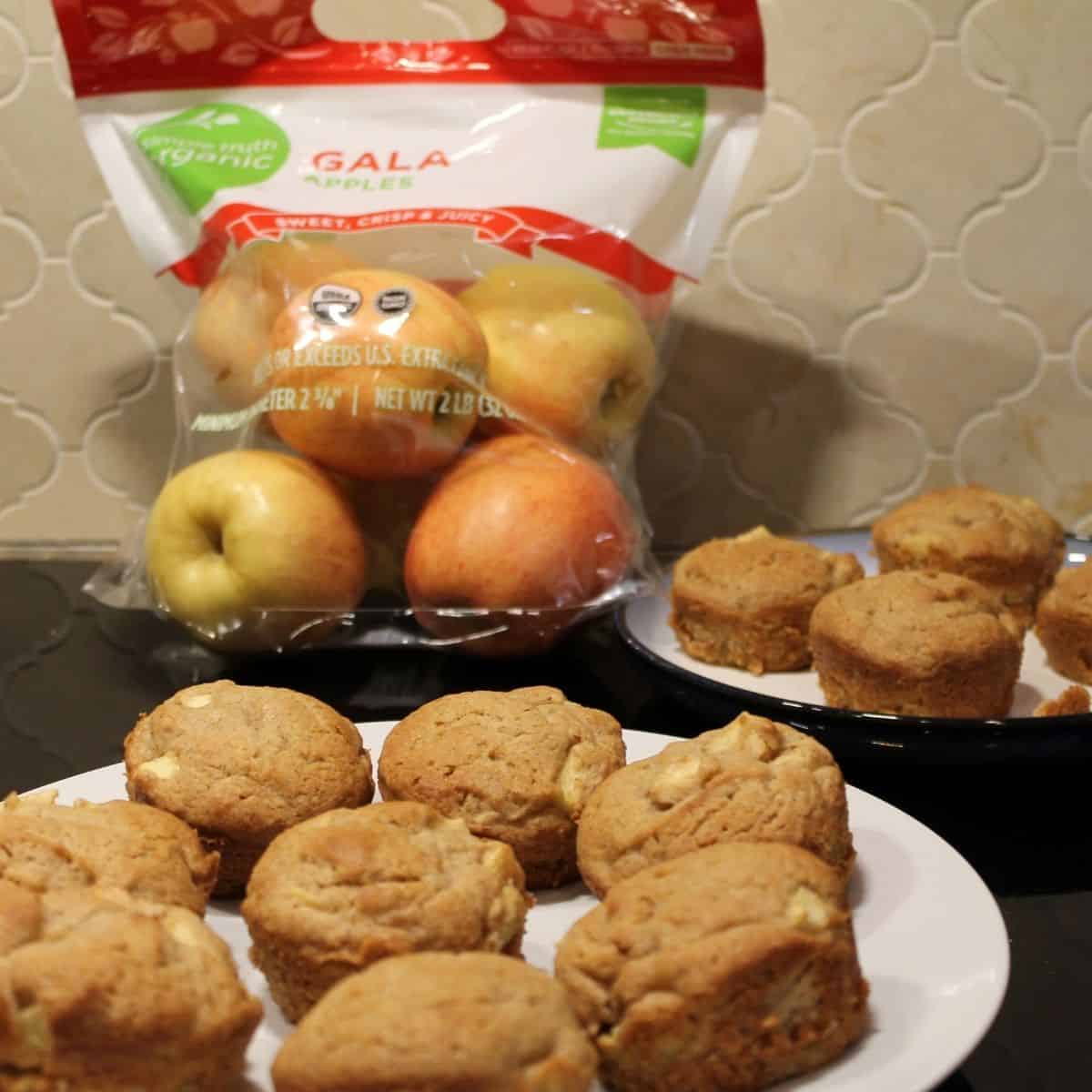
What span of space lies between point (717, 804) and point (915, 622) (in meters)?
0.34

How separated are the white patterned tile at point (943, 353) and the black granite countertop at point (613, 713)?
398 mm

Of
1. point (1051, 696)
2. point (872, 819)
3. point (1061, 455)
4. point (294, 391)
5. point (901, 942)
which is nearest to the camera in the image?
point (901, 942)

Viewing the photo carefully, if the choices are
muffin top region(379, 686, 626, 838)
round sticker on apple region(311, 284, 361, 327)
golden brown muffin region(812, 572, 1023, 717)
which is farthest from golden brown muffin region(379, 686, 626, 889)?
round sticker on apple region(311, 284, 361, 327)

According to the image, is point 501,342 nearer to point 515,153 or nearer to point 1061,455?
point 515,153

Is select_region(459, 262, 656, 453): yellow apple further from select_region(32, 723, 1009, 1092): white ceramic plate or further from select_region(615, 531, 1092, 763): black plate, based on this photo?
select_region(32, 723, 1009, 1092): white ceramic plate

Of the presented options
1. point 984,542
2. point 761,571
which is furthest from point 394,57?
point 984,542

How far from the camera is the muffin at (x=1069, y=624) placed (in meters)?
1.05

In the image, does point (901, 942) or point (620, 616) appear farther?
point (620, 616)

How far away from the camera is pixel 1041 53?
1.31 m

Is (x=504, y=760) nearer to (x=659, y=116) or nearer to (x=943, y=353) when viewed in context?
(x=659, y=116)

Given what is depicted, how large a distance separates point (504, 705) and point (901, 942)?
0.88 feet

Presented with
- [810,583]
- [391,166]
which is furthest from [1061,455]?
[391,166]

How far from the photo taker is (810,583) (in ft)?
3.73

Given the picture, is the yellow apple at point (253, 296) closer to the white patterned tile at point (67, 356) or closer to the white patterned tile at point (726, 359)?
the white patterned tile at point (67, 356)
